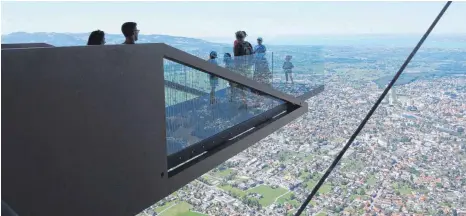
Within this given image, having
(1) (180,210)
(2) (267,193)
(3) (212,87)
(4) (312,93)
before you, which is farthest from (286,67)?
(2) (267,193)

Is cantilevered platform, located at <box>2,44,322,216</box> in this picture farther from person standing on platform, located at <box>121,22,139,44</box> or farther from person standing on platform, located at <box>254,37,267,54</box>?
person standing on platform, located at <box>254,37,267,54</box>

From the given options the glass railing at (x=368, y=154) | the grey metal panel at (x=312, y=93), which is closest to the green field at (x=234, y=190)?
the glass railing at (x=368, y=154)

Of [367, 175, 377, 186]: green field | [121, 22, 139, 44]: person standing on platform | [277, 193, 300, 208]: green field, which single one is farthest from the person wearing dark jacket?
[367, 175, 377, 186]: green field

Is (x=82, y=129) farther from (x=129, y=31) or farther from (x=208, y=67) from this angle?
(x=208, y=67)

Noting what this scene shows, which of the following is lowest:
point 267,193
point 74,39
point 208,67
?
point 267,193

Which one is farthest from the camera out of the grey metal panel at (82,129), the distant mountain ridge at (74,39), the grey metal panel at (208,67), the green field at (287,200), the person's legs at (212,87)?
the green field at (287,200)

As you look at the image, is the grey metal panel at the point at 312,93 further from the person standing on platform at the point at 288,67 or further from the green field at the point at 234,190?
the green field at the point at 234,190
